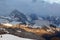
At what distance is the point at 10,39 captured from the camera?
6688 millimetres

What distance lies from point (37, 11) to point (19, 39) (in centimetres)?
1767

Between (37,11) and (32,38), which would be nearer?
(32,38)

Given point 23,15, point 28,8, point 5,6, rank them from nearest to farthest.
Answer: point 5,6 < point 28,8 < point 23,15

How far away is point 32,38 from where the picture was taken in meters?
7.62

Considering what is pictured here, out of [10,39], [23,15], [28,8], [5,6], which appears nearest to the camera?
[10,39]

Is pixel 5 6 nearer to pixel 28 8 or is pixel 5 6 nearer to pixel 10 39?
pixel 28 8

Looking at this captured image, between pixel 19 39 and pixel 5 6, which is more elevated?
pixel 5 6

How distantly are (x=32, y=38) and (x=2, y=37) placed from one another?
5.37ft

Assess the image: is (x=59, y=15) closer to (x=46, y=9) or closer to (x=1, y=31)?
(x=46, y=9)

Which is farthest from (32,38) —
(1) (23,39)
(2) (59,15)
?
(2) (59,15)

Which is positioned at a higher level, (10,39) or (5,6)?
(5,6)

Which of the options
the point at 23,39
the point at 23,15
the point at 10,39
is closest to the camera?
the point at 10,39

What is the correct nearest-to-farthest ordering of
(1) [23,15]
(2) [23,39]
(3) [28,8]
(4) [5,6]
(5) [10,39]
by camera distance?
(5) [10,39]
(2) [23,39]
(4) [5,6]
(3) [28,8]
(1) [23,15]

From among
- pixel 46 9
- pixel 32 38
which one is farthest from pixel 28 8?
pixel 32 38
